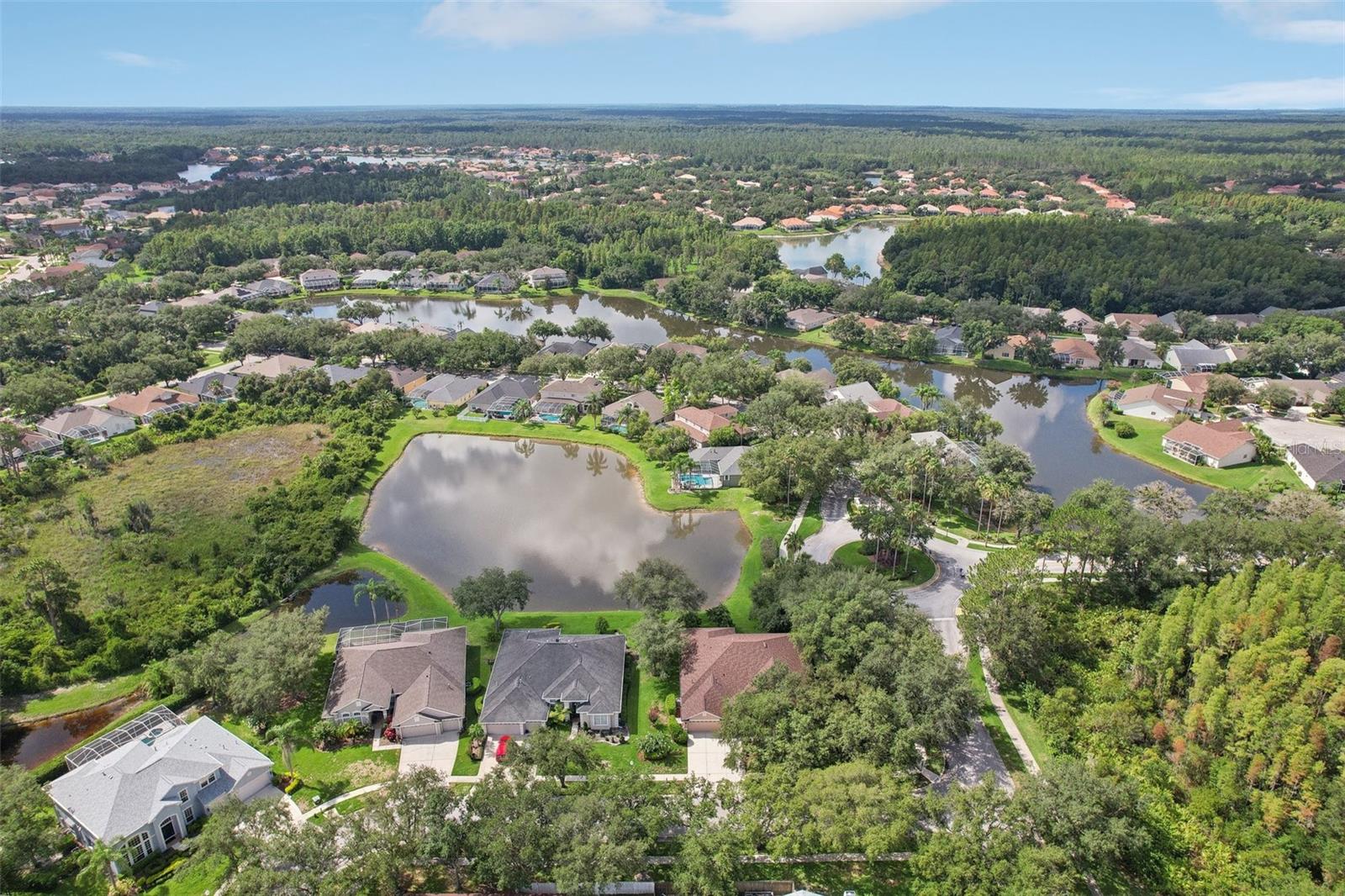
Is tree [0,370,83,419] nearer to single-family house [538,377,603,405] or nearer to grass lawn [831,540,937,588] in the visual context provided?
single-family house [538,377,603,405]

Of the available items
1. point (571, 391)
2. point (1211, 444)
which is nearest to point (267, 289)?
point (571, 391)

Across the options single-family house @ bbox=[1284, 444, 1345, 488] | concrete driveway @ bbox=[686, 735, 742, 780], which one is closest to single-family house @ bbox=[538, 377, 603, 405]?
concrete driveway @ bbox=[686, 735, 742, 780]

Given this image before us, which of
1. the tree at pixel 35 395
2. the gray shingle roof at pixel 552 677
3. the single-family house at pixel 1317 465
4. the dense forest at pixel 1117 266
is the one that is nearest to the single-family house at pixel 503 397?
the tree at pixel 35 395

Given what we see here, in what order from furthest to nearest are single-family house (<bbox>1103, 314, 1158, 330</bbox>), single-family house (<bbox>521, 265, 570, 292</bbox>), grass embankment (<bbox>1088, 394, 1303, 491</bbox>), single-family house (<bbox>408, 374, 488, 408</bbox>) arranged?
single-family house (<bbox>521, 265, 570, 292</bbox>)
single-family house (<bbox>1103, 314, 1158, 330</bbox>)
single-family house (<bbox>408, 374, 488, 408</bbox>)
grass embankment (<bbox>1088, 394, 1303, 491</bbox>)

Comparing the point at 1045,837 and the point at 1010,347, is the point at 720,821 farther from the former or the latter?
the point at 1010,347

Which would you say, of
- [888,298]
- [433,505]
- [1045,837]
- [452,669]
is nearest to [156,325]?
[433,505]

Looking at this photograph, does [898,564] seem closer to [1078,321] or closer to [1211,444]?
[1211,444]
